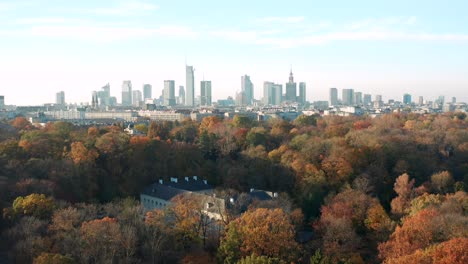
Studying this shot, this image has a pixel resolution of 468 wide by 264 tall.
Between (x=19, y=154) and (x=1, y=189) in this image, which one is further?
(x=19, y=154)

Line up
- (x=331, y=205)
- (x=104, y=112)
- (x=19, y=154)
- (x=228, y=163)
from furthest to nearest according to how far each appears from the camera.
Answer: (x=104, y=112), (x=228, y=163), (x=19, y=154), (x=331, y=205)

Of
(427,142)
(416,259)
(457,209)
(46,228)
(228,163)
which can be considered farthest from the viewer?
(427,142)

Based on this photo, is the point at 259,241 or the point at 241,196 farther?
the point at 241,196

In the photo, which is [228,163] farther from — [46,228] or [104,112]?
[104,112]

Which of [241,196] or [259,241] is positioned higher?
[241,196]

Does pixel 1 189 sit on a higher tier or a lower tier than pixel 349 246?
higher

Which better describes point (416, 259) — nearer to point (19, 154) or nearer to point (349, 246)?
point (349, 246)

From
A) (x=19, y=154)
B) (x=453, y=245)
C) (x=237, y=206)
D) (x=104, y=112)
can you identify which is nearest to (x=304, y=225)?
(x=237, y=206)
